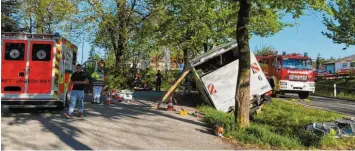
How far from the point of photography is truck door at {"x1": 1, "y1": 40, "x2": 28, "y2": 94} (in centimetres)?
1288

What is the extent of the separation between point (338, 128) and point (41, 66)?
9177 mm

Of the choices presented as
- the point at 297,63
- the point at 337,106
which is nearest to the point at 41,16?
the point at 297,63

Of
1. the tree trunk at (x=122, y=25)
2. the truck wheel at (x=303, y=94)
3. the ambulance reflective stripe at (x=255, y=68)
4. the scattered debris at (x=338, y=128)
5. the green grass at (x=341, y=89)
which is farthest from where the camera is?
the green grass at (x=341, y=89)

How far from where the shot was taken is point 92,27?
99.1 feet

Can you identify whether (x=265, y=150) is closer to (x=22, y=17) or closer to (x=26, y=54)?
(x=26, y=54)

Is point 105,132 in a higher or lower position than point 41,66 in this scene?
lower

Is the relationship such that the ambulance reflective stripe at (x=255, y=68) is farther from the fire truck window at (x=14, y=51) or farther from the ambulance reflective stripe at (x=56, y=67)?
the fire truck window at (x=14, y=51)

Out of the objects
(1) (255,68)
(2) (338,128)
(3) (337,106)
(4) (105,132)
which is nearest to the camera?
(4) (105,132)

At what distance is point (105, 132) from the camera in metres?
9.76

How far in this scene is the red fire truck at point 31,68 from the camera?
12898mm

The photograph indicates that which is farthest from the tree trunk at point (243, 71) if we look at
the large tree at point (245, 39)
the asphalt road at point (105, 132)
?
the asphalt road at point (105, 132)

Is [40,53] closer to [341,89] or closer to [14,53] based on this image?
[14,53]

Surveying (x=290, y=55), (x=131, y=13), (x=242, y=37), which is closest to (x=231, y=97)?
(x=242, y=37)

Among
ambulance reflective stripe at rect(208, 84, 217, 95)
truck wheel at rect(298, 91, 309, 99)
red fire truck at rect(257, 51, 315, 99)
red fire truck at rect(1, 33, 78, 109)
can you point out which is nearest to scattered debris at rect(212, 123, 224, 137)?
ambulance reflective stripe at rect(208, 84, 217, 95)
